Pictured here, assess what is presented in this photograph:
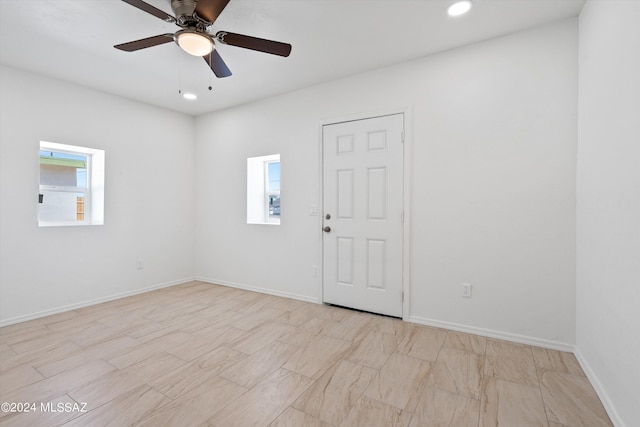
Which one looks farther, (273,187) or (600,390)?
(273,187)

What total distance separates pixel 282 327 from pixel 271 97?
9.39 feet

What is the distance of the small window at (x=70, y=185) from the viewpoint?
333cm

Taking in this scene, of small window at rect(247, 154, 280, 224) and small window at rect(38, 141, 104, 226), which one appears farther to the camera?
small window at rect(247, 154, 280, 224)

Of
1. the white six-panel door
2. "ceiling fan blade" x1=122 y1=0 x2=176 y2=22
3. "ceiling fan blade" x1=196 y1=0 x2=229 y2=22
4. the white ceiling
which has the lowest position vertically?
the white six-panel door

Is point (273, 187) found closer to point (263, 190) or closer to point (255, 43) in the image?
point (263, 190)

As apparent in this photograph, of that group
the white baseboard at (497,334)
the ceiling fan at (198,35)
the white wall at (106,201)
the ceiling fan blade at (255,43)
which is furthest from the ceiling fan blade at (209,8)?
the white baseboard at (497,334)

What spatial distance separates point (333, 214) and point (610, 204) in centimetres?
231

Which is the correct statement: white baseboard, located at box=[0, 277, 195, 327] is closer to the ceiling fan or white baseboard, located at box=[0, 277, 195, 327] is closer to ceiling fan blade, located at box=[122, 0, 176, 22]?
the ceiling fan

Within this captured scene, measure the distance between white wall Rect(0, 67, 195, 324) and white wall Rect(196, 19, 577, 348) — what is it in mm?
2216

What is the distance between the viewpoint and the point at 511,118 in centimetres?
250

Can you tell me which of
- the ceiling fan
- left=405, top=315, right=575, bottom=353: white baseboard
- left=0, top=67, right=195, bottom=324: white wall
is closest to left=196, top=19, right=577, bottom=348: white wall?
left=405, top=315, right=575, bottom=353: white baseboard

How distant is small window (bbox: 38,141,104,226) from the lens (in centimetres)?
333

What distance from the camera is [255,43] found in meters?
2.03

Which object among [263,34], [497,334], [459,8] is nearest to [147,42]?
[263,34]
